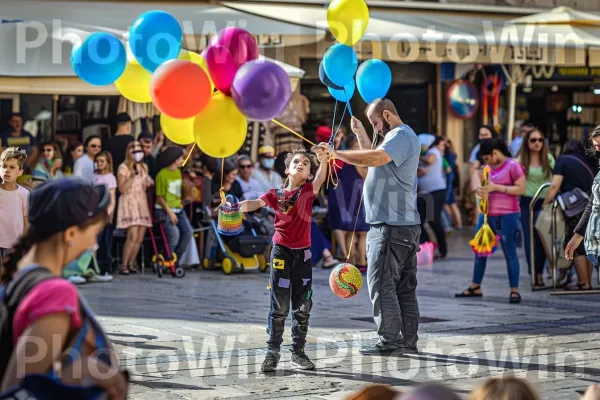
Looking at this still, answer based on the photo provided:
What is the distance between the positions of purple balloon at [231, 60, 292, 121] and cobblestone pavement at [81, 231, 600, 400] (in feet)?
6.10

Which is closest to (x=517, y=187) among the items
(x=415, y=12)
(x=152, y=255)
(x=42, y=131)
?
(x=152, y=255)

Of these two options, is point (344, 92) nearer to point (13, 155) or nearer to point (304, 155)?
point (304, 155)

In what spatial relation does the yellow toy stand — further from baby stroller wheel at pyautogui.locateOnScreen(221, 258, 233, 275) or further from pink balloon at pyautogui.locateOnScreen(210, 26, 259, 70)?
pink balloon at pyautogui.locateOnScreen(210, 26, 259, 70)

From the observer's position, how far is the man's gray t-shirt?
8641 mm

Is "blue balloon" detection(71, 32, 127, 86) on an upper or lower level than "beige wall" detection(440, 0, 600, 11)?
lower

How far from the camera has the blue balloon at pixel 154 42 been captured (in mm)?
7207

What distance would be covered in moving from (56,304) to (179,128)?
3970mm

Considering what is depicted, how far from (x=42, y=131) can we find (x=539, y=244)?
7.65 meters

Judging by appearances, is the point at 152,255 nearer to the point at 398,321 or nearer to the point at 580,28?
the point at 398,321

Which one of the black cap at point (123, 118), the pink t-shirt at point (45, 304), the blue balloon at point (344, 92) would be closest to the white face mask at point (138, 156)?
the black cap at point (123, 118)

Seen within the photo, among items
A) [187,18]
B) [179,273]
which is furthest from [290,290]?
[187,18]

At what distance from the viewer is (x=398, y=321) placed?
8727 millimetres

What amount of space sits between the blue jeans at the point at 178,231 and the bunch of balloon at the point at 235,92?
8154 mm

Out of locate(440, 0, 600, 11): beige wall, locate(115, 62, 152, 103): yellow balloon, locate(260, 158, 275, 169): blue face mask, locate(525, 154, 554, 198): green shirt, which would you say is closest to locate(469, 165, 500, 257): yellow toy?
locate(525, 154, 554, 198): green shirt
